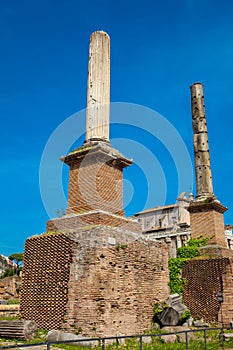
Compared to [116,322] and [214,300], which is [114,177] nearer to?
[116,322]

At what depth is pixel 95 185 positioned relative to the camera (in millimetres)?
13266

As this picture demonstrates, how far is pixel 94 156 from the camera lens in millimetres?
13914

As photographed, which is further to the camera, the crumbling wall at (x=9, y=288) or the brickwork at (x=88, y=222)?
the crumbling wall at (x=9, y=288)

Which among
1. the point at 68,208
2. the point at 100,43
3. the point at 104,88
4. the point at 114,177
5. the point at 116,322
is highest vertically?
the point at 100,43

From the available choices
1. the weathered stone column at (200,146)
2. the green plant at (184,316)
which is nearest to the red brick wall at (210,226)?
the weathered stone column at (200,146)

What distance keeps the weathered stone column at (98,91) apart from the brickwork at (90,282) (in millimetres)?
4786

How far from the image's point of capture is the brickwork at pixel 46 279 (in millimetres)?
11805

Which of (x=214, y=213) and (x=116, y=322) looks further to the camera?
(x=214, y=213)

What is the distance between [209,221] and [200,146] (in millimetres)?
5270

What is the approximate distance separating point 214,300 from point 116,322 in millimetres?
6248

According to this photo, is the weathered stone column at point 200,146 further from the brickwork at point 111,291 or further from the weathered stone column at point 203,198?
the brickwork at point 111,291

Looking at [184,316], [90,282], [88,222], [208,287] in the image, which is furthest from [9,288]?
[90,282]

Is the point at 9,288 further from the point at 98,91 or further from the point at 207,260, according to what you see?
the point at 98,91

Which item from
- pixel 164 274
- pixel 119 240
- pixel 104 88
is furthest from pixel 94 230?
pixel 104 88
